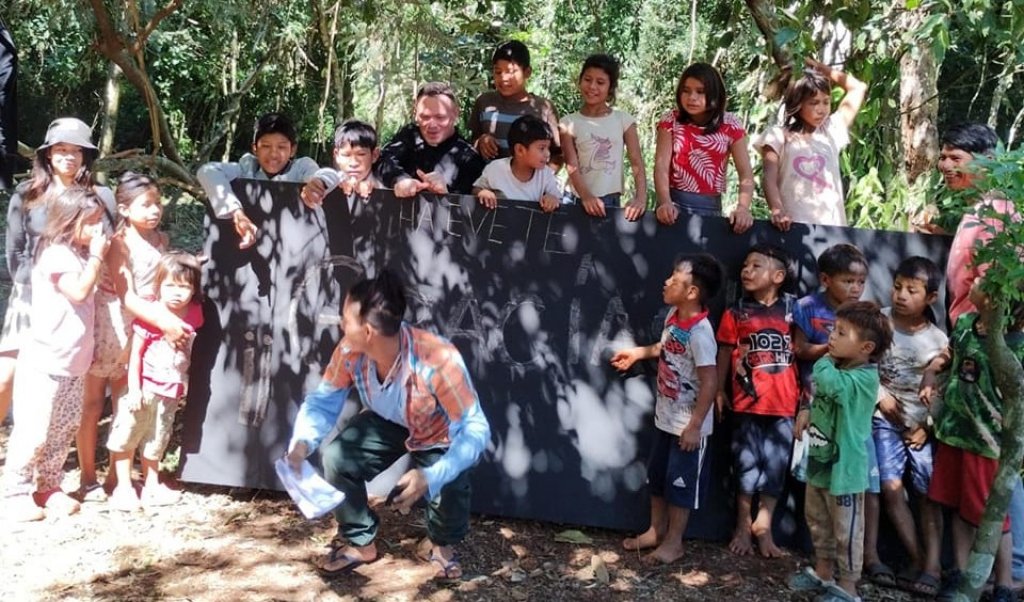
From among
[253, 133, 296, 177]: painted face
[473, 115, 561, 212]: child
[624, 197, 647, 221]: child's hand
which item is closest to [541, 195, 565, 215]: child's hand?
[473, 115, 561, 212]: child

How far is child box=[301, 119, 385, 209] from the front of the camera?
14.5 feet

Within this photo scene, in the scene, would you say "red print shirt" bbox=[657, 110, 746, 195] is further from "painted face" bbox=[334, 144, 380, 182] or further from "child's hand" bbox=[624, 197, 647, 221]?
"painted face" bbox=[334, 144, 380, 182]

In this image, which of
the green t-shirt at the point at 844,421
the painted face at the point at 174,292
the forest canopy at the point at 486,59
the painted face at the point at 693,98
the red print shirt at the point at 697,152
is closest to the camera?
the green t-shirt at the point at 844,421

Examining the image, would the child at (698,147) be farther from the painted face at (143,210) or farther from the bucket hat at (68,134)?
the bucket hat at (68,134)

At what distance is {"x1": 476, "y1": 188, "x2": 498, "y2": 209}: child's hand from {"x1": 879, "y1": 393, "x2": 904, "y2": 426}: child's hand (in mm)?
1896

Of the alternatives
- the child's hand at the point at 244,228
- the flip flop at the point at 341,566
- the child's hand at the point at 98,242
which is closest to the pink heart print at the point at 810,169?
the child's hand at the point at 244,228

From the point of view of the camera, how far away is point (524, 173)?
459 centimetres

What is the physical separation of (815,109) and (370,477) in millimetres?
2695

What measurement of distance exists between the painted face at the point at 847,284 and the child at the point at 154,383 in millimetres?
2851

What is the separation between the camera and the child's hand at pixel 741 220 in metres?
4.30

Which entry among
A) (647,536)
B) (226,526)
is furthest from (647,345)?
(226,526)

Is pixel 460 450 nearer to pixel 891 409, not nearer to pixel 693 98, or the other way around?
pixel 891 409

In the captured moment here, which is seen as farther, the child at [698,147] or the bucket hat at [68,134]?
the child at [698,147]

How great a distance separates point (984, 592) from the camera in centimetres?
409
